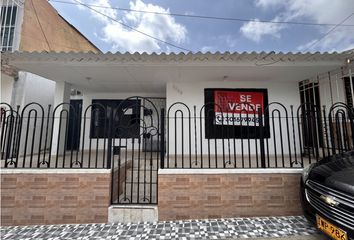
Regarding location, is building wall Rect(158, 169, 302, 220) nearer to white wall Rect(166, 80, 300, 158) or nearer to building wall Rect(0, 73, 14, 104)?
white wall Rect(166, 80, 300, 158)

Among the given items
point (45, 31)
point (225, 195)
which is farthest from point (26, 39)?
point (225, 195)

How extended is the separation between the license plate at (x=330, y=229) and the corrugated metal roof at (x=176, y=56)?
3252mm

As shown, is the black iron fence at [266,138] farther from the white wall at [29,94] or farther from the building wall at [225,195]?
the white wall at [29,94]

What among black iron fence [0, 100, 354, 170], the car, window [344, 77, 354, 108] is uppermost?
window [344, 77, 354, 108]

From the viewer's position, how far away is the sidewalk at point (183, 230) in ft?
8.79

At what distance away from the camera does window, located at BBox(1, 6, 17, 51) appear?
221 inches

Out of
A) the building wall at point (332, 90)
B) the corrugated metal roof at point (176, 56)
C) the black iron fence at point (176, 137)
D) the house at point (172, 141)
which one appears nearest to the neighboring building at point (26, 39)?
the black iron fence at point (176, 137)

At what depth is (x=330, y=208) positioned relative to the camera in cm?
220

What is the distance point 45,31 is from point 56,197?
678 cm

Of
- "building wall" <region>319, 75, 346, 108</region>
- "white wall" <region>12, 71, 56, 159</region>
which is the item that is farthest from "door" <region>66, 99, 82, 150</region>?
"building wall" <region>319, 75, 346, 108</region>

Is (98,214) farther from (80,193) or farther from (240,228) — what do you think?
(240,228)

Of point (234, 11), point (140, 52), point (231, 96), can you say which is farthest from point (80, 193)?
point (234, 11)

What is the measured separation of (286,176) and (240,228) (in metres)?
1.20

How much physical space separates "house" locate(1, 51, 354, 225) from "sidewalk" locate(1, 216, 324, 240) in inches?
5.0
